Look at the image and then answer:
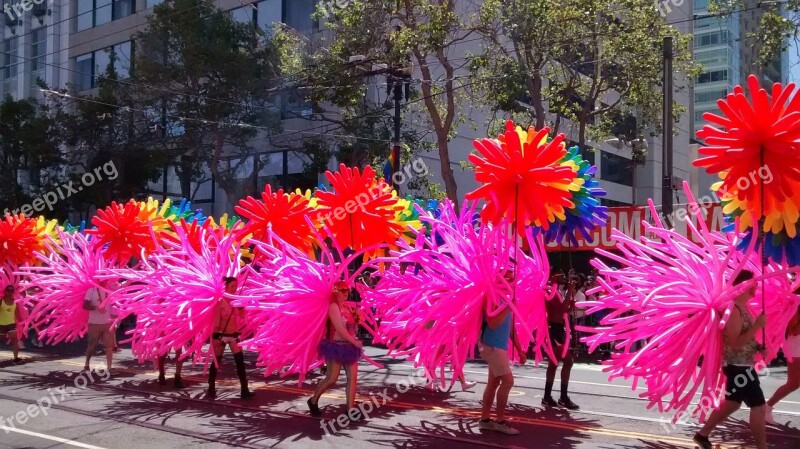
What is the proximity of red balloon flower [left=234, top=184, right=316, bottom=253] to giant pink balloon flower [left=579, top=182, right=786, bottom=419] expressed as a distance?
5049mm

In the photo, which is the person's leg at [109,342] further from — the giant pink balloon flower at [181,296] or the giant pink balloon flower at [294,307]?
the giant pink balloon flower at [294,307]

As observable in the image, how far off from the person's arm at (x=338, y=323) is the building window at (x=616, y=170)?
115ft

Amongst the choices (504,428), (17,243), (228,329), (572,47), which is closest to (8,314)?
(17,243)

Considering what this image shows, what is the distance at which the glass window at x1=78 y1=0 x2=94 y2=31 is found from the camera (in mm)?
36719

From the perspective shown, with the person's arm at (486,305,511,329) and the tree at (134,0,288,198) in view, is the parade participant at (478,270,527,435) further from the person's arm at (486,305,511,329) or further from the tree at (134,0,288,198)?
the tree at (134,0,288,198)

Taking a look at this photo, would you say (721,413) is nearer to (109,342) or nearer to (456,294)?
(456,294)

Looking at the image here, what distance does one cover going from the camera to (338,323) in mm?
8039

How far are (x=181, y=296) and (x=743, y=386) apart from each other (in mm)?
6518

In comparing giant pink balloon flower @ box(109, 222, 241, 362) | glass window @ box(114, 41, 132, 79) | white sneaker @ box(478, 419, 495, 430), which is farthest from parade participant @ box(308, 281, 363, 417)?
glass window @ box(114, 41, 132, 79)

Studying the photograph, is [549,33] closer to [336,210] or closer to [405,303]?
[336,210]

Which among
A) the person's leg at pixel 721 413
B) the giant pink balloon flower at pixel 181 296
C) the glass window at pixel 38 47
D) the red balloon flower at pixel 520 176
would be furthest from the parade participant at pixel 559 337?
the glass window at pixel 38 47

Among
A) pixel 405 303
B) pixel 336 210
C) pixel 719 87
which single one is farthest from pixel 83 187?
pixel 719 87

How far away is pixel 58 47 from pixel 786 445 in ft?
125

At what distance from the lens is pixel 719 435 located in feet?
23.8
